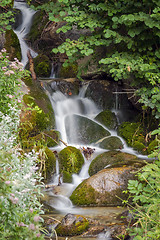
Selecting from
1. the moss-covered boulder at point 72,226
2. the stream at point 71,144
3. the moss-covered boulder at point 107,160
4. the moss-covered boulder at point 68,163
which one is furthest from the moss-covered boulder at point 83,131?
the moss-covered boulder at point 72,226

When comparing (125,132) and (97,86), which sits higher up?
(97,86)

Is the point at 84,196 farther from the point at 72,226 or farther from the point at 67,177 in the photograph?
the point at 72,226

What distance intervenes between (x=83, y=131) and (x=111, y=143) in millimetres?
981

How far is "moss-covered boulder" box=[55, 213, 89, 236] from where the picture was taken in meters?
3.76

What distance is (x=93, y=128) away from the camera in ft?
25.4

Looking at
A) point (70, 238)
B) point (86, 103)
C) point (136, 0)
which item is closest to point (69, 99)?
point (86, 103)

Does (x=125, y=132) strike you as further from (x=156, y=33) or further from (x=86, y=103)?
(x=156, y=33)

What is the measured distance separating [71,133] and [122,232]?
14.1 ft

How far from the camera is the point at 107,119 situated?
8148 millimetres

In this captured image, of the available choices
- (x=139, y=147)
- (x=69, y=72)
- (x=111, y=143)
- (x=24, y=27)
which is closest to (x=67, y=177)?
(x=111, y=143)

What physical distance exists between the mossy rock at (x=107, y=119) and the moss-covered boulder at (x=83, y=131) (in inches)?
12.0

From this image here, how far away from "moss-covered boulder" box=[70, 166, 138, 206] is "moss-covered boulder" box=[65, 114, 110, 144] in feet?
7.89

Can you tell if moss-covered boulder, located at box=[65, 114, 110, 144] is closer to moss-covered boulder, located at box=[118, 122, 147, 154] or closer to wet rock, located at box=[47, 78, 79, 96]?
moss-covered boulder, located at box=[118, 122, 147, 154]

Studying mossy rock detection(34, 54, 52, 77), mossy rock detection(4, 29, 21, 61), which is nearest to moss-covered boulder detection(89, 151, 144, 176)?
mossy rock detection(34, 54, 52, 77)
